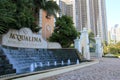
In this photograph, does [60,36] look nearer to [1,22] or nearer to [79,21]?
[1,22]

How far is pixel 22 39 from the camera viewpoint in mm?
18828

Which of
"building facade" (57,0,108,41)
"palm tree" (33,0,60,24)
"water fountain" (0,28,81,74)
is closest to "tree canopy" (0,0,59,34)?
"palm tree" (33,0,60,24)

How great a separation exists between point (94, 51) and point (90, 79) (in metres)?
38.0

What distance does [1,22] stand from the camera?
13.9 ft

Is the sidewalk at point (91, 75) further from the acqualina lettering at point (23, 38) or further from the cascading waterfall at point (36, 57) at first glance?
the acqualina lettering at point (23, 38)

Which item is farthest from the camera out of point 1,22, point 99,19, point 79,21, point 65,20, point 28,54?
point 99,19

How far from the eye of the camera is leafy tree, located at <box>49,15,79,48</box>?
2842cm

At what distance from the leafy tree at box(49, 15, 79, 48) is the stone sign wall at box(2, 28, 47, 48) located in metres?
6.66

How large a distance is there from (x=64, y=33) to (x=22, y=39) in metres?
10.6

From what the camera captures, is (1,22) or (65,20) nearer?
(1,22)

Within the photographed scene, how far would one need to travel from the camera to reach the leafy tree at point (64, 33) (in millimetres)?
28422

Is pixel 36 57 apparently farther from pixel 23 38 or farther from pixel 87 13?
pixel 87 13

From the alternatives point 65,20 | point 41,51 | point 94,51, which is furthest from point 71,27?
point 94,51

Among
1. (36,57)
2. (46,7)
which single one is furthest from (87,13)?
→ (36,57)
